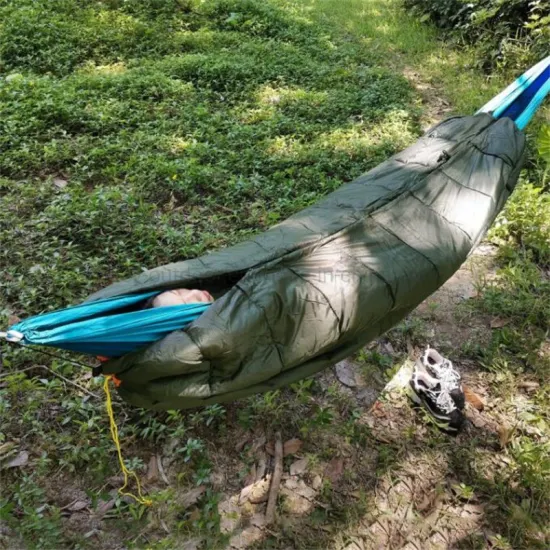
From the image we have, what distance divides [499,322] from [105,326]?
6.38 feet

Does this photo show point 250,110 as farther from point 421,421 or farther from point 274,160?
point 421,421

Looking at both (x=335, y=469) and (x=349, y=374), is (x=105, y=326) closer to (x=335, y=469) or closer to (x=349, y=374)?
(x=335, y=469)

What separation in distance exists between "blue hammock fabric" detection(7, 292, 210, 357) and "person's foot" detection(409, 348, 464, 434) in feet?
3.35

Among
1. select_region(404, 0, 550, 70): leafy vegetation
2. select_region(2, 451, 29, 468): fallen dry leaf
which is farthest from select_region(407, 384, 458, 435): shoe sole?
select_region(404, 0, 550, 70): leafy vegetation

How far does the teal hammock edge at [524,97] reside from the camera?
118 inches

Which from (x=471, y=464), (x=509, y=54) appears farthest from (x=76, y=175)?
(x=509, y=54)

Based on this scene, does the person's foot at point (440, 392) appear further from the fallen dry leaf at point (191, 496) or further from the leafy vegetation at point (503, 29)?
the leafy vegetation at point (503, 29)

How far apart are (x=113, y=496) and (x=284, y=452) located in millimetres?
651

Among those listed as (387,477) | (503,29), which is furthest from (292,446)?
(503,29)

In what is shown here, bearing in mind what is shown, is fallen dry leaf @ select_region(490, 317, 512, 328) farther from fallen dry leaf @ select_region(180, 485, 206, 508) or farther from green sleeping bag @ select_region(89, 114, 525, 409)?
fallen dry leaf @ select_region(180, 485, 206, 508)

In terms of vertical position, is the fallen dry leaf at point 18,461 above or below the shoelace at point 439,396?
below

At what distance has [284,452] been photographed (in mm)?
1908

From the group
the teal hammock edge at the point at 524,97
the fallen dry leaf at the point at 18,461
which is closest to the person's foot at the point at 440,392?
the fallen dry leaf at the point at 18,461

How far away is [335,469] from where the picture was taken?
186cm
